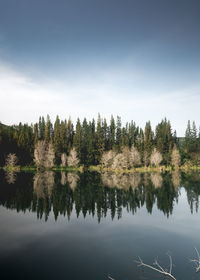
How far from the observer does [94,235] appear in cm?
1861

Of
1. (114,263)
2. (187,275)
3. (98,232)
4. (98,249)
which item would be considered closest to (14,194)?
(98,232)

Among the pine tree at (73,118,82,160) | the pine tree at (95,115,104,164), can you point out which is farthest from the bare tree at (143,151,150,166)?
the pine tree at (73,118,82,160)

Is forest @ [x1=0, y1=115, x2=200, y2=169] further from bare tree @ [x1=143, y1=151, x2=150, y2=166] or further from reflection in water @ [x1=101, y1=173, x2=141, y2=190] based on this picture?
reflection in water @ [x1=101, y1=173, x2=141, y2=190]

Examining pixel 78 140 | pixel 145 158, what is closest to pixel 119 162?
pixel 145 158

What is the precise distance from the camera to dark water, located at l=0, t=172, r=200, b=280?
12766mm

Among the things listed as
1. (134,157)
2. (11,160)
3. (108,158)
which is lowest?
(11,160)

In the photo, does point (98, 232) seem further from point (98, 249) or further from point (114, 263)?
point (114, 263)

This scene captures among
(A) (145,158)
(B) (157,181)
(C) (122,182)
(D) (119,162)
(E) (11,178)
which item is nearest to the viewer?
(C) (122,182)

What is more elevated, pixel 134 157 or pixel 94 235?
pixel 134 157

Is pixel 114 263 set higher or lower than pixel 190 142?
lower

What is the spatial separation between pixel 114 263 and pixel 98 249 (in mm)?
2544

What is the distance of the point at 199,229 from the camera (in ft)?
65.4

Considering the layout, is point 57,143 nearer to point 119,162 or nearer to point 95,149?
point 95,149

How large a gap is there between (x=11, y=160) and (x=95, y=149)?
3521 cm
